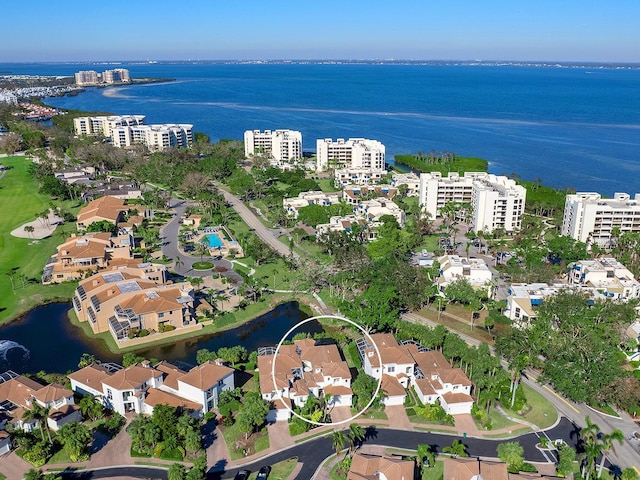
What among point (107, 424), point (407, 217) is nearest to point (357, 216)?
point (407, 217)

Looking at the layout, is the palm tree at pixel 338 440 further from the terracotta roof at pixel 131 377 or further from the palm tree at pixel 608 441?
the palm tree at pixel 608 441

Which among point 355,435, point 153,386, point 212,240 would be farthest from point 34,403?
point 212,240

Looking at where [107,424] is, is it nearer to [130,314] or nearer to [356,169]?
[130,314]

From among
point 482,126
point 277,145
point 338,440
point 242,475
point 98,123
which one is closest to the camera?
point 242,475

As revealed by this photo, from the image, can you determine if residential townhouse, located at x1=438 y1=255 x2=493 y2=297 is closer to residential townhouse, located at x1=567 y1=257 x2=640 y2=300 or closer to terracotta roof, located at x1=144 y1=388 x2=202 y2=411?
residential townhouse, located at x1=567 y1=257 x2=640 y2=300

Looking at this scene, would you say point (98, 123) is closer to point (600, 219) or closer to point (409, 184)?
point (409, 184)

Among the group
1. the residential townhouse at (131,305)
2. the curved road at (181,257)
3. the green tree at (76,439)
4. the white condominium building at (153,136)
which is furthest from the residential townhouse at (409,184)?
the green tree at (76,439)
